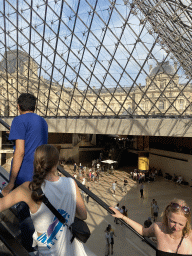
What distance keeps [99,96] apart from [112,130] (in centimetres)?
343

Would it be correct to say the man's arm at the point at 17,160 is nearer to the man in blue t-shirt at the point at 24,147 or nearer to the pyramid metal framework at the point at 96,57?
the man in blue t-shirt at the point at 24,147

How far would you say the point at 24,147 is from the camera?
1816 mm

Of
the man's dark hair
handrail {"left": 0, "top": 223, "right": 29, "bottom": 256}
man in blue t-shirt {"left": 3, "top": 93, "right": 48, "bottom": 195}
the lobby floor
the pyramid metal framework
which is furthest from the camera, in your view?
the pyramid metal framework

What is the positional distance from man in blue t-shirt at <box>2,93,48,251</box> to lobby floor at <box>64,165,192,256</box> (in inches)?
277

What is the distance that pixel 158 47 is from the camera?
16.5 meters

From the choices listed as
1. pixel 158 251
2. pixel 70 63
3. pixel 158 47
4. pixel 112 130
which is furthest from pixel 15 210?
pixel 70 63

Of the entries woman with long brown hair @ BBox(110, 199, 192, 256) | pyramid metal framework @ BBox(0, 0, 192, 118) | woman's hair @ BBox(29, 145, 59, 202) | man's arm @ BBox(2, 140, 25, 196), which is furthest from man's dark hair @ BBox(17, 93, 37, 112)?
pyramid metal framework @ BBox(0, 0, 192, 118)

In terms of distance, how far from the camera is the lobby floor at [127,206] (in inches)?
327

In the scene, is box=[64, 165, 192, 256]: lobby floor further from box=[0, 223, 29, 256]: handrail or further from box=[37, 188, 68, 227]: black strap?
box=[37, 188, 68, 227]: black strap

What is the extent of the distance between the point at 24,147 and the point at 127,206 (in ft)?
40.2

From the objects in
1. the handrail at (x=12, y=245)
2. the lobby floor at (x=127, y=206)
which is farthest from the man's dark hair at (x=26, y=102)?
the lobby floor at (x=127, y=206)

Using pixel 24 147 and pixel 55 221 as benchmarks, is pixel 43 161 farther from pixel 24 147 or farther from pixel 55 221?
pixel 24 147

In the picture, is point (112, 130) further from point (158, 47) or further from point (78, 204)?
point (78, 204)

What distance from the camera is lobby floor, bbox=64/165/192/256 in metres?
8.31
